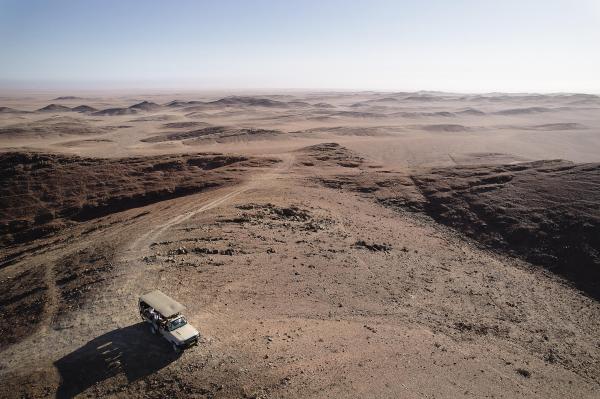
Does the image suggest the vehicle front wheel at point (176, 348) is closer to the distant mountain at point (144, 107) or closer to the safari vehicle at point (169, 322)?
the safari vehicle at point (169, 322)

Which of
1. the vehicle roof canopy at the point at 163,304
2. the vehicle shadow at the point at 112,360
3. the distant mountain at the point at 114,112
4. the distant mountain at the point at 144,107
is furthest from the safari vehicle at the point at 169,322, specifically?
the distant mountain at the point at 144,107

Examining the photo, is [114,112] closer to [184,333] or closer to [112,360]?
[112,360]

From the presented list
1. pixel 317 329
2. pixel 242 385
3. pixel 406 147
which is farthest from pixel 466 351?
pixel 406 147

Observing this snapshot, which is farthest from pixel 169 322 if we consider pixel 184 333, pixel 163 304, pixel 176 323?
pixel 163 304

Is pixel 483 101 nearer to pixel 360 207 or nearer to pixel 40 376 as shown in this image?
pixel 360 207

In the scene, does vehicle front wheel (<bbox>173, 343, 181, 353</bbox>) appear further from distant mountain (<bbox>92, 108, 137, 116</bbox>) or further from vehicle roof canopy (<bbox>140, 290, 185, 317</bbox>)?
distant mountain (<bbox>92, 108, 137, 116</bbox>)
